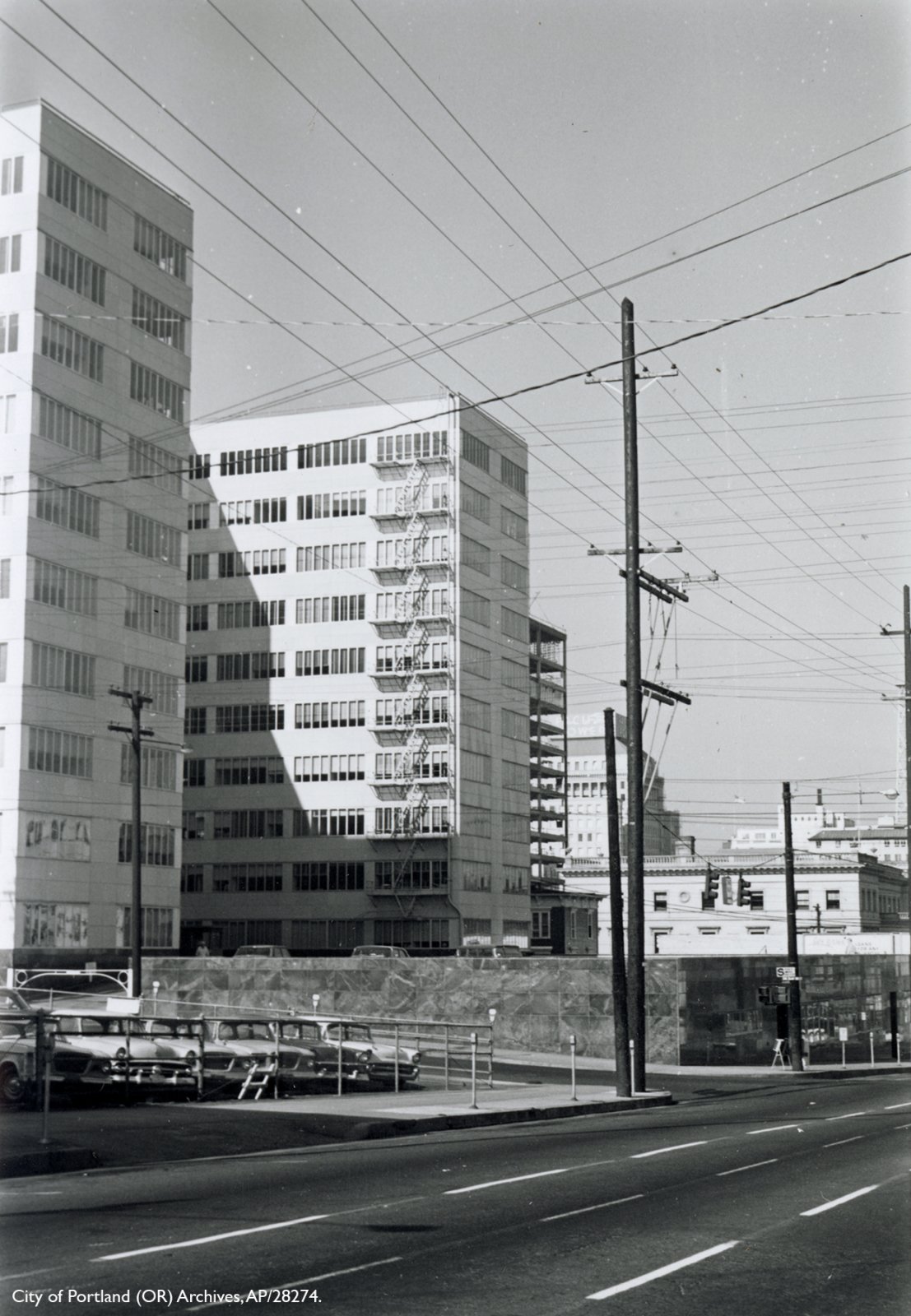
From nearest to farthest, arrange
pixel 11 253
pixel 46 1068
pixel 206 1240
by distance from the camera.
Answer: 1. pixel 206 1240
2. pixel 46 1068
3. pixel 11 253

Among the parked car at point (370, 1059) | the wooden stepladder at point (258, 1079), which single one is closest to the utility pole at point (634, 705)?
the parked car at point (370, 1059)

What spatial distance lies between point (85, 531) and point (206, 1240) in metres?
72.0

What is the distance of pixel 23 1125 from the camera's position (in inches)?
707

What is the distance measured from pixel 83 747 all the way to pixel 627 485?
2203 inches

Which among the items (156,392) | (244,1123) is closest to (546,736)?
(156,392)

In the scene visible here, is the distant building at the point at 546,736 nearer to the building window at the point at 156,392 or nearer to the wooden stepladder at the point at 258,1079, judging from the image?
the building window at the point at 156,392

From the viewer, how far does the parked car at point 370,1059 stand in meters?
28.3

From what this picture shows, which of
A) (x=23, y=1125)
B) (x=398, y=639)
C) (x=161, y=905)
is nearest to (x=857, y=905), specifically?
(x=398, y=639)

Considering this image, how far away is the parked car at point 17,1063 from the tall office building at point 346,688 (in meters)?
82.2

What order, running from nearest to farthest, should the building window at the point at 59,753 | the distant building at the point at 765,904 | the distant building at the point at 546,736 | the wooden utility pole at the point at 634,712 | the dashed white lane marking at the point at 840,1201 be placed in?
the dashed white lane marking at the point at 840,1201, the wooden utility pole at the point at 634,712, the building window at the point at 59,753, the distant building at the point at 765,904, the distant building at the point at 546,736

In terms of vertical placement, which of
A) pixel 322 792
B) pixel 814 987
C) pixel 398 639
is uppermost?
pixel 398 639

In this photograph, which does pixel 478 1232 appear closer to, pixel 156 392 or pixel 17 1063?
pixel 17 1063

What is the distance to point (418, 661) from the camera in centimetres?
10469

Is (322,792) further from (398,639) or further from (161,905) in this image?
(161,905)
